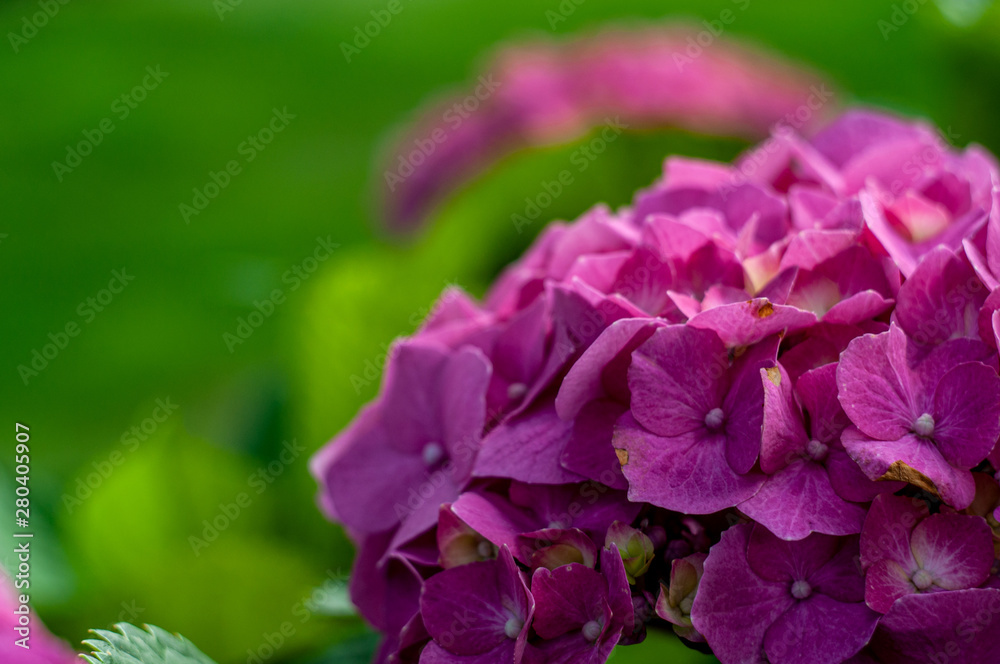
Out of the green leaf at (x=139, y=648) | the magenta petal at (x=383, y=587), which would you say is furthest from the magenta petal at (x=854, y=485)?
the green leaf at (x=139, y=648)

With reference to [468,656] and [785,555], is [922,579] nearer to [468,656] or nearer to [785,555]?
[785,555]

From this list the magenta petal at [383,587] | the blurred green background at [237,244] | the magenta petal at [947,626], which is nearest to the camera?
the magenta petal at [947,626]

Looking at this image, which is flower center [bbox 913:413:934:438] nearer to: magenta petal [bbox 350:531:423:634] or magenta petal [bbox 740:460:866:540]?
magenta petal [bbox 740:460:866:540]

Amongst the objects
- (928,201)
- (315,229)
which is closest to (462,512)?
(928,201)

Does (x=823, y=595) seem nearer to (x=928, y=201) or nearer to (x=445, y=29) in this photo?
(x=928, y=201)

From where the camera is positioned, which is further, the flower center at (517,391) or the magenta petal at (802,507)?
the flower center at (517,391)

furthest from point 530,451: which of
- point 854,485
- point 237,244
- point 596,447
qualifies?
point 237,244

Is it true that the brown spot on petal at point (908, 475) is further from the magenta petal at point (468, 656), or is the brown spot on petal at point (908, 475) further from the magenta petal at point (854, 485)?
the magenta petal at point (468, 656)

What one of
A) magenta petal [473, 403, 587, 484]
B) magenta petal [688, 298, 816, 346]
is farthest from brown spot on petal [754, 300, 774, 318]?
magenta petal [473, 403, 587, 484]
